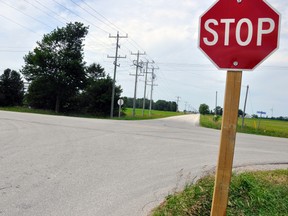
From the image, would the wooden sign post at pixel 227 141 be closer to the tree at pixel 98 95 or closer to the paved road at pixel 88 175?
the paved road at pixel 88 175

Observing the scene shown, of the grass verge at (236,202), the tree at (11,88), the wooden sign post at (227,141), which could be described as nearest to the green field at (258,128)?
the grass verge at (236,202)

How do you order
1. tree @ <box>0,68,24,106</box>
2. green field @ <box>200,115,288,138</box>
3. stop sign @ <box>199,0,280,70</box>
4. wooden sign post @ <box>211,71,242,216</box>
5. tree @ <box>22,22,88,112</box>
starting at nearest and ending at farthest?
stop sign @ <box>199,0,280,70</box> < wooden sign post @ <box>211,71,242,216</box> < green field @ <box>200,115,288,138</box> < tree @ <box>22,22,88,112</box> < tree @ <box>0,68,24,106</box>

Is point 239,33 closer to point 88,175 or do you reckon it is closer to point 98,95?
point 88,175

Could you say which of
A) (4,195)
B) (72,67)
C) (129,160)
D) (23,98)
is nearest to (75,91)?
(72,67)

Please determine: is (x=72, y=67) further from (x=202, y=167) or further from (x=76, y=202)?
(x=76, y=202)

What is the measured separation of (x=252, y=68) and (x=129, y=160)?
21.8 feet

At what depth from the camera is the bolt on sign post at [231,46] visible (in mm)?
2730

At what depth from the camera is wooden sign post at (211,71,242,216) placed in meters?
2.86

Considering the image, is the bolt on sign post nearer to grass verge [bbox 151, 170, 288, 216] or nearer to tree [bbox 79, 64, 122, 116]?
grass verge [bbox 151, 170, 288, 216]

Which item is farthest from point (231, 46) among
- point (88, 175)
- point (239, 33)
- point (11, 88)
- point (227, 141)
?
point (11, 88)

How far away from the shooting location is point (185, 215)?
424cm

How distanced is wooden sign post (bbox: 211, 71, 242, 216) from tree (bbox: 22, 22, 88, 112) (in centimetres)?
4564

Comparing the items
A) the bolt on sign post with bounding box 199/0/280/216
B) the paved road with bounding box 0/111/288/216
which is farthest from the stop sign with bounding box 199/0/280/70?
the paved road with bounding box 0/111/288/216

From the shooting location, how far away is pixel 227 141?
287cm
